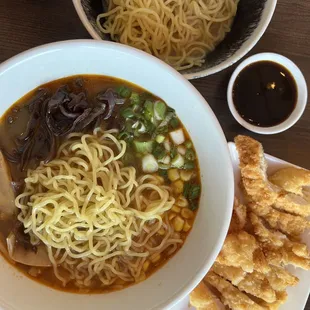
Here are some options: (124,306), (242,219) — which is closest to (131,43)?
(242,219)

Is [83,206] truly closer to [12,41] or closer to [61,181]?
[61,181]

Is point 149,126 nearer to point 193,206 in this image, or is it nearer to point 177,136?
point 177,136

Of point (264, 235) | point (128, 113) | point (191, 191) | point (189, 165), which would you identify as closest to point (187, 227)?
point (191, 191)

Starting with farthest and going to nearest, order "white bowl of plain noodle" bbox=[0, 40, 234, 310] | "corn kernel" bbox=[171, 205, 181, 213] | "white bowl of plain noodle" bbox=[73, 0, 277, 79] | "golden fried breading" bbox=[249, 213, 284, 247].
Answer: "golden fried breading" bbox=[249, 213, 284, 247] → "white bowl of plain noodle" bbox=[73, 0, 277, 79] → "corn kernel" bbox=[171, 205, 181, 213] → "white bowl of plain noodle" bbox=[0, 40, 234, 310]

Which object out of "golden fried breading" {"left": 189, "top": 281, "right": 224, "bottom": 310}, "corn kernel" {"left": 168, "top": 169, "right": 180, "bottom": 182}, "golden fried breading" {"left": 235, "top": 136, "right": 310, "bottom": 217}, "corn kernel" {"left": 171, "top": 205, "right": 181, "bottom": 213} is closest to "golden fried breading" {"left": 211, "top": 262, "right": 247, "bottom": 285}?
"golden fried breading" {"left": 189, "top": 281, "right": 224, "bottom": 310}

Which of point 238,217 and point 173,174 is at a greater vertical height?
point 173,174

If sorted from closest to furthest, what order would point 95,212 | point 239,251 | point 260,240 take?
point 95,212
point 239,251
point 260,240

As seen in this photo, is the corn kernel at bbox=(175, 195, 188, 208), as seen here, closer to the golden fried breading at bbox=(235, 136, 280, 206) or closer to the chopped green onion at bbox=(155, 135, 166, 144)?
the chopped green onion at bbox=(155, 135, 166, 144)
